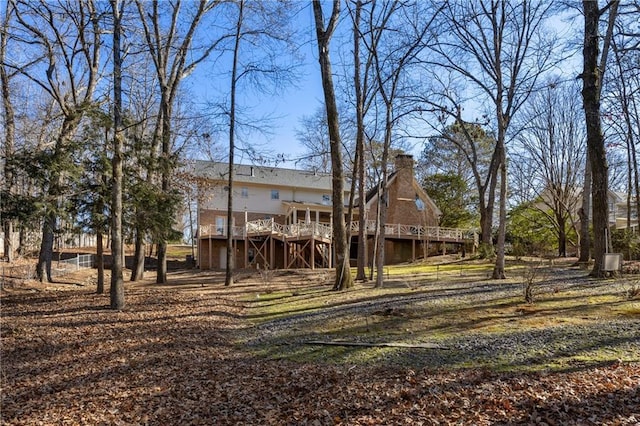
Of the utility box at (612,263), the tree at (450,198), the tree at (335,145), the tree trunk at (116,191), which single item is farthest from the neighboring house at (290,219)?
the utility box at (612,263)

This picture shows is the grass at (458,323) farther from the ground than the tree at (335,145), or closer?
closer

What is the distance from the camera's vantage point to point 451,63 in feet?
49.3

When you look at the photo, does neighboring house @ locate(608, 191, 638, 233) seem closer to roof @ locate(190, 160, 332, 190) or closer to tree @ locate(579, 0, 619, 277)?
roof @ locate(190, 160, 332, 190)

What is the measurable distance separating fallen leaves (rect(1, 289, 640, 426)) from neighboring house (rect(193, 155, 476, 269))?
1705 cm

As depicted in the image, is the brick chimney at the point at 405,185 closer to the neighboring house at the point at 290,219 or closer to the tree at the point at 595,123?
the neighboring house at the point at 290,219

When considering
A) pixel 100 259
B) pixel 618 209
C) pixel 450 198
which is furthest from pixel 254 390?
pixel 618 209

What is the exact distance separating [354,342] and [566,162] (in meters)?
23.2

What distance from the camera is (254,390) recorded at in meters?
4.58

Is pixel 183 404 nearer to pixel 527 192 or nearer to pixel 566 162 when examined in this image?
pixel 566 162

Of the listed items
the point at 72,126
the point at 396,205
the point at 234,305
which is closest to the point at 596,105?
the point at 234,305

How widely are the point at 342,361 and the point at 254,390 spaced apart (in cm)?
131

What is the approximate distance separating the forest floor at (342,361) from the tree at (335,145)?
6.42ft

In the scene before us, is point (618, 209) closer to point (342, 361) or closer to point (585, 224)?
point (585, 224)

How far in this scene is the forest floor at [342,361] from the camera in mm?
3857
